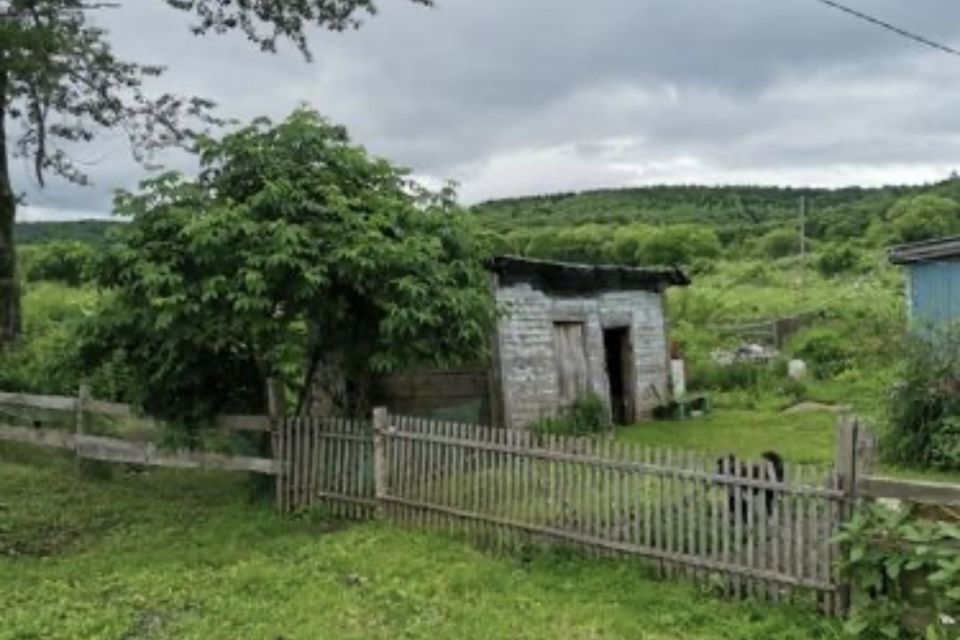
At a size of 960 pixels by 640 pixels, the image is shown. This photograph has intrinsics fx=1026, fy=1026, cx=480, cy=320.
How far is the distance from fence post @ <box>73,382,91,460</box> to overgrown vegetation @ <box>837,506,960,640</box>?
9395 millimetres

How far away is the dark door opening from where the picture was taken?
1966 centimetres

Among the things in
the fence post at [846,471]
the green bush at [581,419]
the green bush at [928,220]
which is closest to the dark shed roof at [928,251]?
the green bush at [581,419]

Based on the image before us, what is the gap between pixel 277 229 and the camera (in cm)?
990

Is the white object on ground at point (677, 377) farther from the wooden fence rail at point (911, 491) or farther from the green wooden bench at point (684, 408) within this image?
the wooden fence rail at point (911, 491)

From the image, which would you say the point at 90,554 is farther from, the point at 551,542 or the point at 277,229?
the point at 551,542

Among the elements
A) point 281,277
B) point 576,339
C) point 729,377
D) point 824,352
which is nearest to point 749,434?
point 576,339

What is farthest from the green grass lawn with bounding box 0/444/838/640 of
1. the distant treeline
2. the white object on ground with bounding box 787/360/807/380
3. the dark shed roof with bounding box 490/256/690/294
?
the distant treeline

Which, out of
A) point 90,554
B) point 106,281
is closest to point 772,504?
point 90,554

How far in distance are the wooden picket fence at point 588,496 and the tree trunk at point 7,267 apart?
11.8 meters

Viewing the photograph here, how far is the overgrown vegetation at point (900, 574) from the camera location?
245 inches

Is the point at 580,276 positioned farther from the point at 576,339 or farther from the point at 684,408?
the point at 684,408

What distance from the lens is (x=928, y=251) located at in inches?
678

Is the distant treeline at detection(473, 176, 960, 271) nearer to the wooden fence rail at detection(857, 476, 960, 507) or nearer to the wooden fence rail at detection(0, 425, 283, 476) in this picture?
the wooden fence rail at detection(0, 425, 283, 476)

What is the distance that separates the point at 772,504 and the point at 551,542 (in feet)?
6.90
